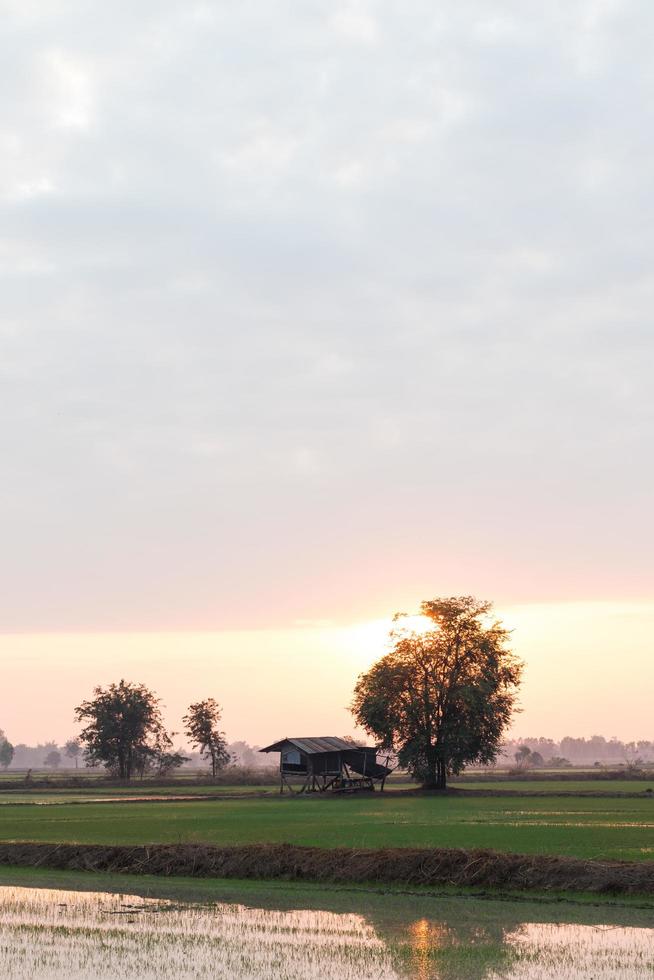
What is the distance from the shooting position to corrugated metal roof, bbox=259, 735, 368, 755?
101 m

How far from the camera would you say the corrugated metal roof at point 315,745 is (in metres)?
101

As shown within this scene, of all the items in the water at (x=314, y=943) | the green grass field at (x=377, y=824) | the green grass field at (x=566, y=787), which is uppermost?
the water at (x=314, y=943)

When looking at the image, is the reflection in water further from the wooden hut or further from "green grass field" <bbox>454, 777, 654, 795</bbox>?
the wooden hut

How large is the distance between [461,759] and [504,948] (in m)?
78.8

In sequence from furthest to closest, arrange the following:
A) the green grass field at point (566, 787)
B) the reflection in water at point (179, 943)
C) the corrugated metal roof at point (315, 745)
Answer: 1. the corrugated metal roof at point (315, 745)
2. the green grass field at point (566, 787)
3. the reflection in water at point (179, 943)

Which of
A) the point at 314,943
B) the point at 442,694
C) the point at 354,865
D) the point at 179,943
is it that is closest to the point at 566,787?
the point at 442,694

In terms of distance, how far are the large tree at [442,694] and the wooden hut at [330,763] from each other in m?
3.09

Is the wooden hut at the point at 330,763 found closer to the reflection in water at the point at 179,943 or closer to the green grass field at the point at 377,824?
the green grass field at the point at 377,824

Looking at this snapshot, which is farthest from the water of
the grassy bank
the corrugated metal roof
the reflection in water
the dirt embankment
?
the corrugated metal roof

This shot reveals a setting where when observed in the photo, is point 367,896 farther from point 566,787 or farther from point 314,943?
point 566,787

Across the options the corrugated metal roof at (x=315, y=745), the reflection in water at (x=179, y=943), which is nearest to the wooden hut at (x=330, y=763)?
the corrugated metal roof at (x=315, y=745)

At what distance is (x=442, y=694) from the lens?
102 m

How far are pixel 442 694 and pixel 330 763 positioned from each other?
43.7 ft

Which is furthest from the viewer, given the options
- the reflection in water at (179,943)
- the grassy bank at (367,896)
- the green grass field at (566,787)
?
the green grass field at (566,787)
